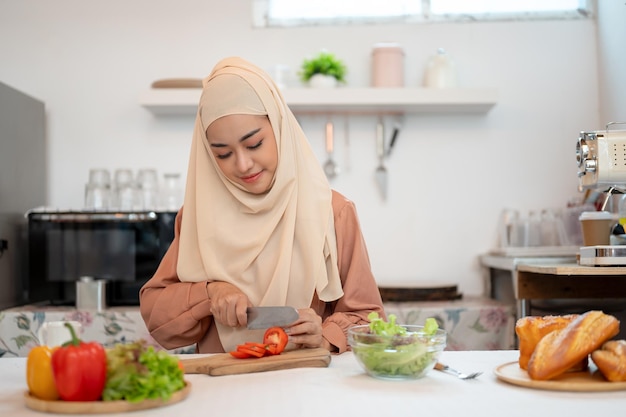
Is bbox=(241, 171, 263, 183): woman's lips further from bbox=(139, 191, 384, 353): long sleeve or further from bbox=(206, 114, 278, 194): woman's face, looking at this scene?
bbox=(139, 191, 384, 353): long sleeve

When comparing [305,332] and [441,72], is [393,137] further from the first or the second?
[305,332]

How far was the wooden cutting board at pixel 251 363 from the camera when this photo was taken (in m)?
1.24

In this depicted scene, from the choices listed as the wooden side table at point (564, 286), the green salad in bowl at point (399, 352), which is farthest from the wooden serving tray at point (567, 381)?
the wooden side table at point (564, 286)

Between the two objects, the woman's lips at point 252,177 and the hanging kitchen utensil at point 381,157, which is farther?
the hanging kitchen utensil at point 381,157

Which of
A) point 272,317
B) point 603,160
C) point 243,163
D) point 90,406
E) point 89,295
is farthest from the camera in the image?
point 89,295

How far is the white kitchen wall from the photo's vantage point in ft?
11.4

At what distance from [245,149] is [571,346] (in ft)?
2.77

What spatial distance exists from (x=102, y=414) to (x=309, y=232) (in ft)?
2.63

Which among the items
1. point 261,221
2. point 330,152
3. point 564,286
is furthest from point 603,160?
point 330,152

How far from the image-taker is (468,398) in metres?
1.03

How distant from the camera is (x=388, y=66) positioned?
3.34 metres

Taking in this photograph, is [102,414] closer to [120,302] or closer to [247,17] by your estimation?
[120,302]

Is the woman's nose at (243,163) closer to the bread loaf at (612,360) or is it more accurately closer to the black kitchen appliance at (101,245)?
the bread loaf at (612,360)

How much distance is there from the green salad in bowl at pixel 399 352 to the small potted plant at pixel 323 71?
2.24 m
